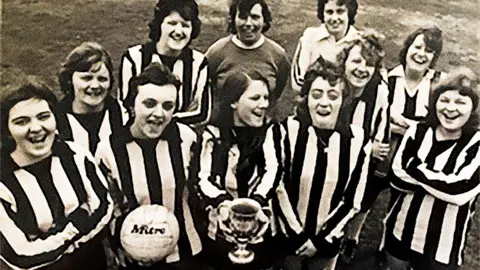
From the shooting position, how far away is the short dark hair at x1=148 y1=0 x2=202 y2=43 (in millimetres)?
1076

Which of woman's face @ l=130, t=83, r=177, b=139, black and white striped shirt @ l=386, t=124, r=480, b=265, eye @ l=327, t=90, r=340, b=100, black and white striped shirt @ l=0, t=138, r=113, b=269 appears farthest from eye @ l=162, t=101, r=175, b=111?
black and white striped shirt @ l=386, t=124, r=480, b=265

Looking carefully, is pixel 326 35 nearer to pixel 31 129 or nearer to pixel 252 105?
pixel 252 105

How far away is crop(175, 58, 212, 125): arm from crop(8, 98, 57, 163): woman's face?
0.62 ft

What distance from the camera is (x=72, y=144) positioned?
106 cm

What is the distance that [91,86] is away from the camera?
42.0 inches


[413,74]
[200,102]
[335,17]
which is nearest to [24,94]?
[200,102]

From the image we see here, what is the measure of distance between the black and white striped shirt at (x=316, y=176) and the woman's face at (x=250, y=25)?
13 centimetres

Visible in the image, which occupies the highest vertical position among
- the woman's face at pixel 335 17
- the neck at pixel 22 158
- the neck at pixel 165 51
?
the woman's face at pixel 335 17

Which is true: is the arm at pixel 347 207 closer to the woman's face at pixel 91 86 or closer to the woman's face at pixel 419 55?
the woman's face at pixel 419 55

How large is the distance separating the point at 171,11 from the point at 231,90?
14 centimetres

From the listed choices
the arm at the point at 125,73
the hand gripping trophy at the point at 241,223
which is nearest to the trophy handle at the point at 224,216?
the hand gripping trophy at the point at 241,223

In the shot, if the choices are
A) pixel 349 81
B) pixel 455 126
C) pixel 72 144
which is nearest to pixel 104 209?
pixel 72 144

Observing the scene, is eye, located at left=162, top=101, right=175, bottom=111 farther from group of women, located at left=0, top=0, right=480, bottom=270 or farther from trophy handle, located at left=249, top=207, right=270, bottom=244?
trophy handle, located at left=249, top=207, right=270, bottom=244

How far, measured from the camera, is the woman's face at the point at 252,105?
1.09 meters
